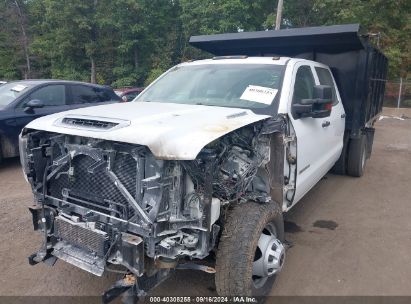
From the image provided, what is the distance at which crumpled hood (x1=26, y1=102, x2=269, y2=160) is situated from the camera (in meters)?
2.39

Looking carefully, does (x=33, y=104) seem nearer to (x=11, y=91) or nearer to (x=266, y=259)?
(x=11, y=91)

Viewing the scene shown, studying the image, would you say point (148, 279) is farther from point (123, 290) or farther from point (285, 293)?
point (285, 293)

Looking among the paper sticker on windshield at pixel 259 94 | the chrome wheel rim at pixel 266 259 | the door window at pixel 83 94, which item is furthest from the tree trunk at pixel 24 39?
the chrome wheel rim at pixel 266 259

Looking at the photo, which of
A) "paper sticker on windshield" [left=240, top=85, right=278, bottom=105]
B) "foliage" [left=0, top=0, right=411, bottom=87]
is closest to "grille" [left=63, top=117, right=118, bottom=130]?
"paper sticker on windshield" [left=240, top=85, right=278, bottom=105]

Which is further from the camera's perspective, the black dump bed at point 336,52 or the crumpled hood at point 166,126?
the black dump bed at point 336,52

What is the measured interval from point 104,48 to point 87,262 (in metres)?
27.4

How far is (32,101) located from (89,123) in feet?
15.0

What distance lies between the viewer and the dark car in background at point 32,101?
677 cm

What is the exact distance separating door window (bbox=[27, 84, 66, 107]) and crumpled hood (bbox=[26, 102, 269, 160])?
464 centimetres

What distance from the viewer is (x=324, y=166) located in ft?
16.3

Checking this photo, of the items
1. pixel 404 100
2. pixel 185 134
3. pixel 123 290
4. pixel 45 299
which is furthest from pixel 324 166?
pixel 404 100

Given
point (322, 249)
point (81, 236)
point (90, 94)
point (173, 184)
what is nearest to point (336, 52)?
point (322, 249)

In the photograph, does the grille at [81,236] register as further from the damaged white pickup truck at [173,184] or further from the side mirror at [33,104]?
the side mirror at [33,104]

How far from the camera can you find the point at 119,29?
28125 millimetres
